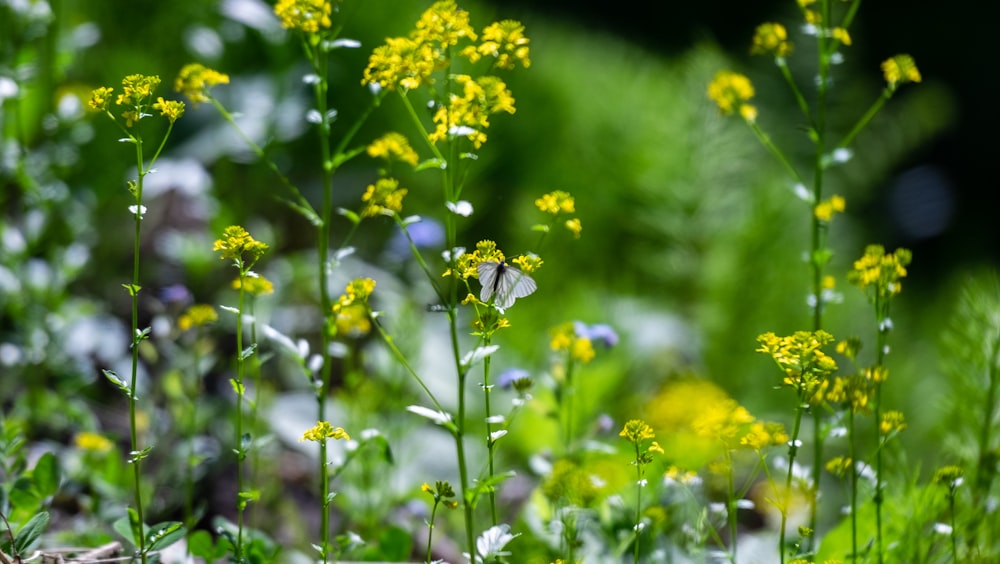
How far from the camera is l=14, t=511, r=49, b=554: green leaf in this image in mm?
917

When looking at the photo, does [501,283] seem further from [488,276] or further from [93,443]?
[93,443]

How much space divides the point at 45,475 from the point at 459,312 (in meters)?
1.30

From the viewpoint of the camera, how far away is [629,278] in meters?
2.48

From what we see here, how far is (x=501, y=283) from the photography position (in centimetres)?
92

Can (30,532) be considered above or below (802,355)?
below

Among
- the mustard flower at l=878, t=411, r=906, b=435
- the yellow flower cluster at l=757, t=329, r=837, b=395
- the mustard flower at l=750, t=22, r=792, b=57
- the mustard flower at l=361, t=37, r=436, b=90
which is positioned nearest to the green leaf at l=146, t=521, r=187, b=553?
the mustard flower at l=361, t=37, r=436, b=90

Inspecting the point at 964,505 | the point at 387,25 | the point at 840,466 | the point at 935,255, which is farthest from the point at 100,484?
the point at 935,255

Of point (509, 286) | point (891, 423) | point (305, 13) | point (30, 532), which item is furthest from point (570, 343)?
point (30, 532)

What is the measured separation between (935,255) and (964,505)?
10.6ft

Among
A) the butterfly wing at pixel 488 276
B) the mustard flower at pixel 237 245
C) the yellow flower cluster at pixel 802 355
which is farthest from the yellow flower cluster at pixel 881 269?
the mustard flower at pixel 237 245

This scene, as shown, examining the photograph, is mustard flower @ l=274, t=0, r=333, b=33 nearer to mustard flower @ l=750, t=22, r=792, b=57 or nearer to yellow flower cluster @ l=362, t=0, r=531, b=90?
yellow flower cluster @ l=362, t=0, r=531, b=90

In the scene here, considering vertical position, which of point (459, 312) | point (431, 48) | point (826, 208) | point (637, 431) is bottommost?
point (637, 431)

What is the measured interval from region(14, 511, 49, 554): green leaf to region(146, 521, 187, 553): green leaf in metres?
0.09

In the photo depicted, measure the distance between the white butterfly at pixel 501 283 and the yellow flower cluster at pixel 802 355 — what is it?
0.20 m
